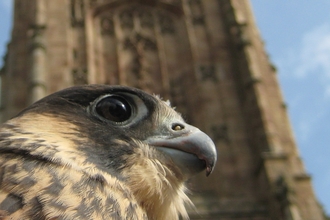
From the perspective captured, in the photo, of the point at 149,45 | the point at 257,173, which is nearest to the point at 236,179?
the point at 257,173

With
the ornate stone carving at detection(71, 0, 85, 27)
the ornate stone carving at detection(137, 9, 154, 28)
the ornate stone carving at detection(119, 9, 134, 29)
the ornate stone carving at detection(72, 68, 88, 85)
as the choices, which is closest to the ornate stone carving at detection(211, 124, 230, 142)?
the ornate stone carving at detection(72, 68, 88, 85)

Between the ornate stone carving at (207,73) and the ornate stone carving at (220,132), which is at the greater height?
the ornate stone carving at (207,73)

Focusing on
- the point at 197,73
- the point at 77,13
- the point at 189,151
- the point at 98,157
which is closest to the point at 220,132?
the point at 197,73

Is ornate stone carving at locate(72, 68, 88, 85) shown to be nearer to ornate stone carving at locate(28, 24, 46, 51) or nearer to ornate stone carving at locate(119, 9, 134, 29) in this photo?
ornate stone carving at locate(28, 24, 46, 51)

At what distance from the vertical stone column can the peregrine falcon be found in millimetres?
7914

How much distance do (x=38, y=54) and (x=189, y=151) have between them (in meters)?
9.23

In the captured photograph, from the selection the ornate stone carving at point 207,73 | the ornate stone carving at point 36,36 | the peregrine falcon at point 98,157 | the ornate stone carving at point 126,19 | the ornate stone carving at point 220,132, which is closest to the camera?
the peregrine falcon at point 98,157

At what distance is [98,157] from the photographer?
1.31 metres

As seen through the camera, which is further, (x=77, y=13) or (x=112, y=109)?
(x=77, y=13)

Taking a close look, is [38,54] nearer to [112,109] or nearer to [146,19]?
[146,19]

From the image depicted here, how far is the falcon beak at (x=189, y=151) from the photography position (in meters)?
1.40

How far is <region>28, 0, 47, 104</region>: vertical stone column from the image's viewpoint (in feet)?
30.9

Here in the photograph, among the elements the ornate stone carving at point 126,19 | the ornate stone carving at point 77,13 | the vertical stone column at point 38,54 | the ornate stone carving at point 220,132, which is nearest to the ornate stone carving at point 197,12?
the ornate stone carving at point 126,19

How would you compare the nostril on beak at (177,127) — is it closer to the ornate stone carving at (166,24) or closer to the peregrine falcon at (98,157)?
the peregrine falcon at (98,157)
